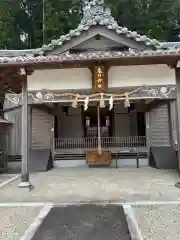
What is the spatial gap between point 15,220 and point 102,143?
26.7ft

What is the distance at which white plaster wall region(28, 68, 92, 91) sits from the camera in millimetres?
7156

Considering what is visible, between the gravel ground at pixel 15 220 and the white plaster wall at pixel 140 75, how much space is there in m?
3.82

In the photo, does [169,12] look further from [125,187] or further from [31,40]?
[125,187]

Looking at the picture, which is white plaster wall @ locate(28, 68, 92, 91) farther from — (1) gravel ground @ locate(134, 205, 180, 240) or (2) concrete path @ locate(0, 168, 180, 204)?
(1) gravel ground @ locate(134, 205, 180, 240)

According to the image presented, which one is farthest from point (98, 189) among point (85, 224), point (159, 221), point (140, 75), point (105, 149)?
point (105, 149)

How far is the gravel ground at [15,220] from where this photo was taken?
3.99 meters

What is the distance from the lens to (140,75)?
7047mm

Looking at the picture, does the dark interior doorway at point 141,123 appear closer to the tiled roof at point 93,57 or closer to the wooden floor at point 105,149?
the wooden floor at point 105,149

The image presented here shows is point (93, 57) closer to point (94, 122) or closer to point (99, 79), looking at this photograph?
point (99, 79)

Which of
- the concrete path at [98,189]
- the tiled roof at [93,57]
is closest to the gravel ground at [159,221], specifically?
the concrete path at [98,189]

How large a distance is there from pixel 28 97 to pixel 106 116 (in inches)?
297

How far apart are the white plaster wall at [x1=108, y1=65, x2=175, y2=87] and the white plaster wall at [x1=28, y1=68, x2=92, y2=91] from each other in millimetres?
679

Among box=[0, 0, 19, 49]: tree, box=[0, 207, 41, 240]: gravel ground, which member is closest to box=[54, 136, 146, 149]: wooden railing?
box=[0, 207, 41, 240]: gravel ground

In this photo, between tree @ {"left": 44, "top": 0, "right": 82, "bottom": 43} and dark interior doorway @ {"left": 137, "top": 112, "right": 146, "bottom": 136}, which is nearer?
dark interior doorway @ {"left": 137, "top": 112, "right": 146, "bottom": 136}
